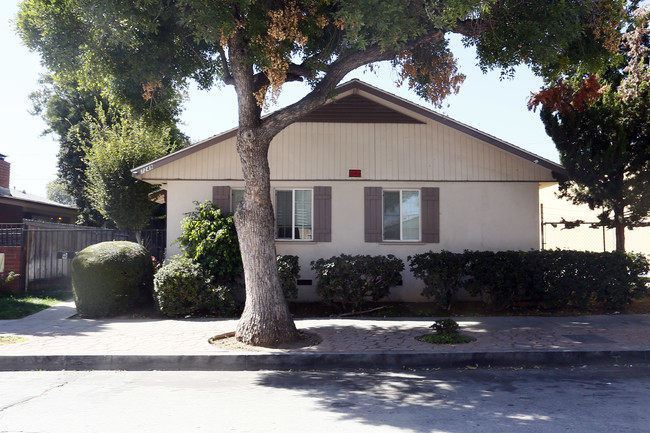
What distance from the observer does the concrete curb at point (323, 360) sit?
7770 mm

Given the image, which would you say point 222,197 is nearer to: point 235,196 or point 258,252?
point 235,196

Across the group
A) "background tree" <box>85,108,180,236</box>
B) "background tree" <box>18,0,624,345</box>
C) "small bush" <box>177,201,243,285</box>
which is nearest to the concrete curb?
"background tree" <box>18,0,624,345</box>

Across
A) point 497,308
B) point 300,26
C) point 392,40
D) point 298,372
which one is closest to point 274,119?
point 300,26

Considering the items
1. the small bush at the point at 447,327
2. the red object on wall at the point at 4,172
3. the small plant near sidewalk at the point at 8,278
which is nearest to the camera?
the small bush at the point at 447,327

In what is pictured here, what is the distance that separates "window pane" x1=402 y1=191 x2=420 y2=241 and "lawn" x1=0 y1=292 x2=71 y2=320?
8.68 m

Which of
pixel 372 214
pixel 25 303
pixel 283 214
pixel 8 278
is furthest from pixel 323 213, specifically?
pixel 8 278

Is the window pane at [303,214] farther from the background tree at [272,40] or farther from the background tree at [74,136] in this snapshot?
the background tree at [74,136]

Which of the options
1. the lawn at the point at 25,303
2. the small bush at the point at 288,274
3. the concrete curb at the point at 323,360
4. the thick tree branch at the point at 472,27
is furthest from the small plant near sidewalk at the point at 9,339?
the thick tree branch at the point at 472,27

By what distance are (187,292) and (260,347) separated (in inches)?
129

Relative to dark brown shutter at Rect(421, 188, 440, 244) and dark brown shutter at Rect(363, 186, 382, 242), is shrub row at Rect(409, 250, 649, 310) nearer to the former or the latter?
dark brown shutter at Rect(421, 188, 440, 244)

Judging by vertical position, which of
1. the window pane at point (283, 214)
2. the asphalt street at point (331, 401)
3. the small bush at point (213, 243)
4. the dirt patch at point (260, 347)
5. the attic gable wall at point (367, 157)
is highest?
the attic gable wall at point (367, 157)

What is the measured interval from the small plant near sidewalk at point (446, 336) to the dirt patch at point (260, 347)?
184 centimetres

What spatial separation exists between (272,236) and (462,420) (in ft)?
15.0

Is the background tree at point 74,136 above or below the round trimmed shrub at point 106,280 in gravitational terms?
above
